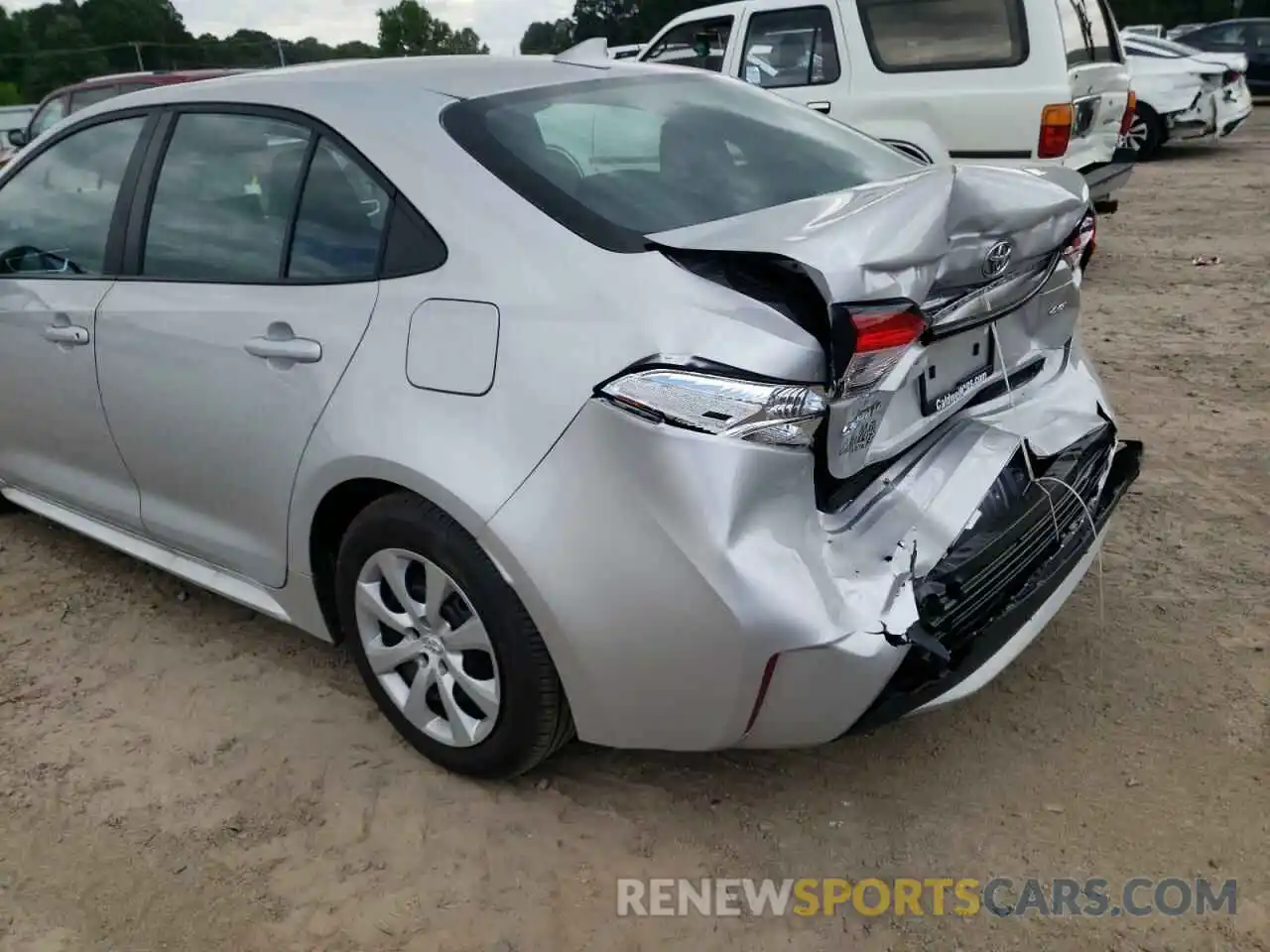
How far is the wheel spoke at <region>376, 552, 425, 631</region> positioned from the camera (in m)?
2.43

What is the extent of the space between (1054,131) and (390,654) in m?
5.63

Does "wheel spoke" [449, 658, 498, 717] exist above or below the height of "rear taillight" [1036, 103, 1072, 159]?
below

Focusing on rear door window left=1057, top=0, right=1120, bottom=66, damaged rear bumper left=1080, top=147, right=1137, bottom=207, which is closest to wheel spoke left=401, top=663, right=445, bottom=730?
damaged rear bumper left=1080, top=147, right=1137, bottom=207

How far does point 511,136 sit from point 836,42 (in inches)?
222

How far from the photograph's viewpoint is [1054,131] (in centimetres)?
647

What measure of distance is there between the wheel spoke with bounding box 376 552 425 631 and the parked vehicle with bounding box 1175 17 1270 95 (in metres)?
19.9

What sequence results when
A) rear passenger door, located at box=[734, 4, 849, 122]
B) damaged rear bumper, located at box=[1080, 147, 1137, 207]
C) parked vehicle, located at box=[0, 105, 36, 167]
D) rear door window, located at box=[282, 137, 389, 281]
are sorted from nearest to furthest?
rear door window, located at box=[282, 137, 389, 281] → damaged rear bumper, located at box=[1080, 147, 1137, 207] → rear passenger door, located at box=[734, 4, 849, 122] → parked vehicle, located at box=[0, 105, 36, 167]

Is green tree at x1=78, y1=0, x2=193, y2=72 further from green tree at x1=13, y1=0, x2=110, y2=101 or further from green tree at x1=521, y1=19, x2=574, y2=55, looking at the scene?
green tree at x1=521, y1=19, x2=574, y2=55

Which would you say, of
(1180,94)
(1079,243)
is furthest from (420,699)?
(1180,94)

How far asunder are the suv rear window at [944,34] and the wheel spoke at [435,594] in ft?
19.2

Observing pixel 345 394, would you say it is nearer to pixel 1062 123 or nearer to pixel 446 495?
pixel 446 495

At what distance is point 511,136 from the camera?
243cm

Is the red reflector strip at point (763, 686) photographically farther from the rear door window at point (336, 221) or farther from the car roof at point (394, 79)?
the car roof at point (394, 79)
